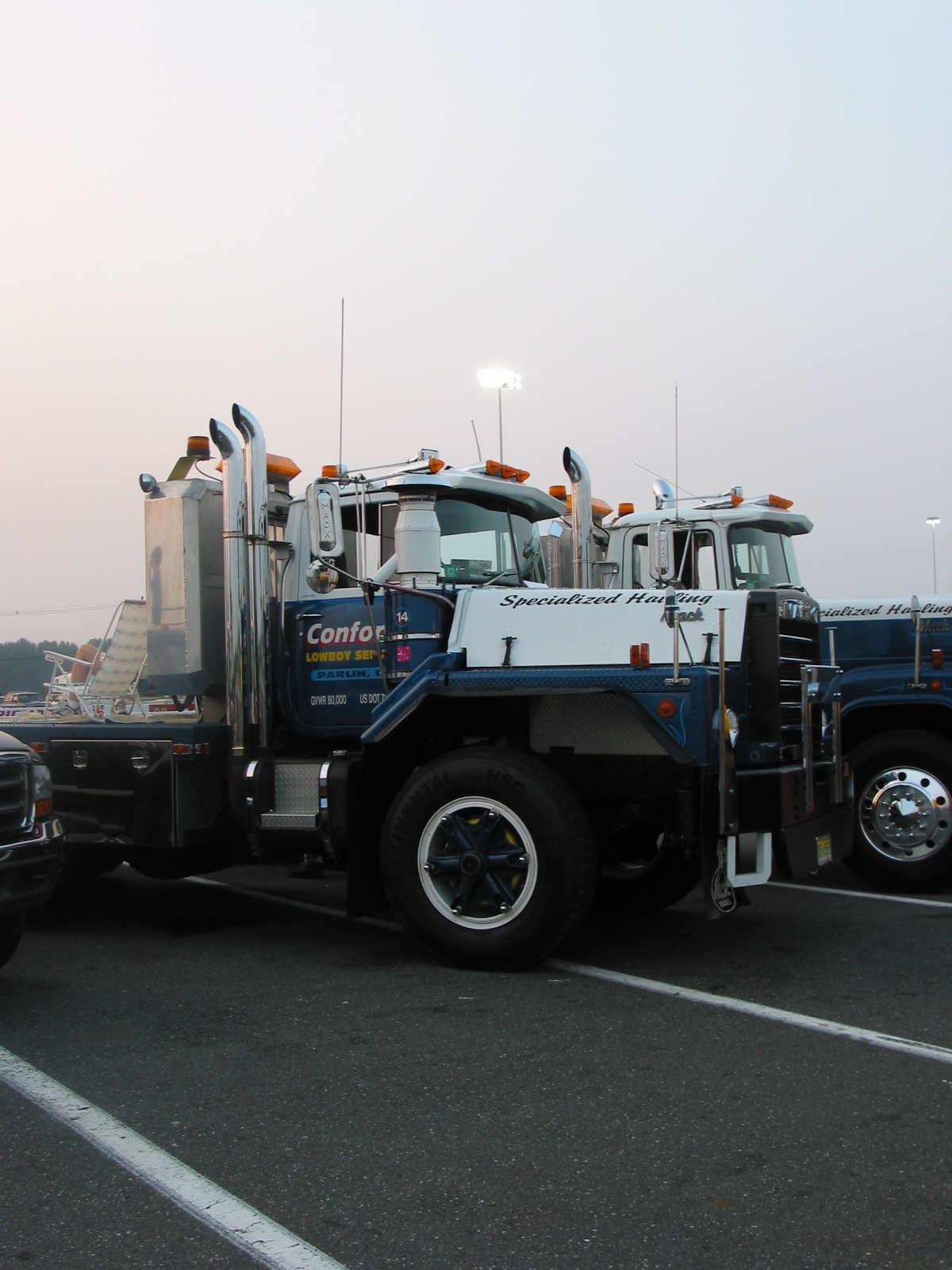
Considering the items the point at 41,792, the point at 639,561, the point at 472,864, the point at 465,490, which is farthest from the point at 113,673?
the point at 639,561

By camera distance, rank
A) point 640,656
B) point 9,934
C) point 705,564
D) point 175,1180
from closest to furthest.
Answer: point 175,1180 < point 9,934 < point 640,656 < point 705,564

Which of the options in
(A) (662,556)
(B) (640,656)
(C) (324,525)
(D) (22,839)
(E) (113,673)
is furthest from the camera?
(A) (662,556)

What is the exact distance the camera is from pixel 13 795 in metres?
5.93

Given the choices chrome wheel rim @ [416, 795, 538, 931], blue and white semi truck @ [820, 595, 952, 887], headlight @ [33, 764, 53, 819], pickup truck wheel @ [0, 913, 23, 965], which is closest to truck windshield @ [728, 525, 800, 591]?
blue and white semi truck @ [820, 595, 952, 887]

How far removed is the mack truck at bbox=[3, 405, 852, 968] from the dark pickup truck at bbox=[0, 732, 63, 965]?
4.53 feet

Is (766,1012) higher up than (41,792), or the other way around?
(41,792)

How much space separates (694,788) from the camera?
6.15 metres

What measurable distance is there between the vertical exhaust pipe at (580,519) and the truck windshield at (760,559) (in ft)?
4.76

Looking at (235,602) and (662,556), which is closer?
(235,602)

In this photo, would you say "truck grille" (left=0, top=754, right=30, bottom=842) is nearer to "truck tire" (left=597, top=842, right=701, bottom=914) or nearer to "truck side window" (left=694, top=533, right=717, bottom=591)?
"truck tire" (left=597, top=842, right=701, bottom=914)

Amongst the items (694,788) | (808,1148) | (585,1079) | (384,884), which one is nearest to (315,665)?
(384,884)

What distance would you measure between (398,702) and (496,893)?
1.17m

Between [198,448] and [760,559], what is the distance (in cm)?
465

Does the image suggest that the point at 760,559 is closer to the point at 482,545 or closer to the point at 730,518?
the point at 730,518
